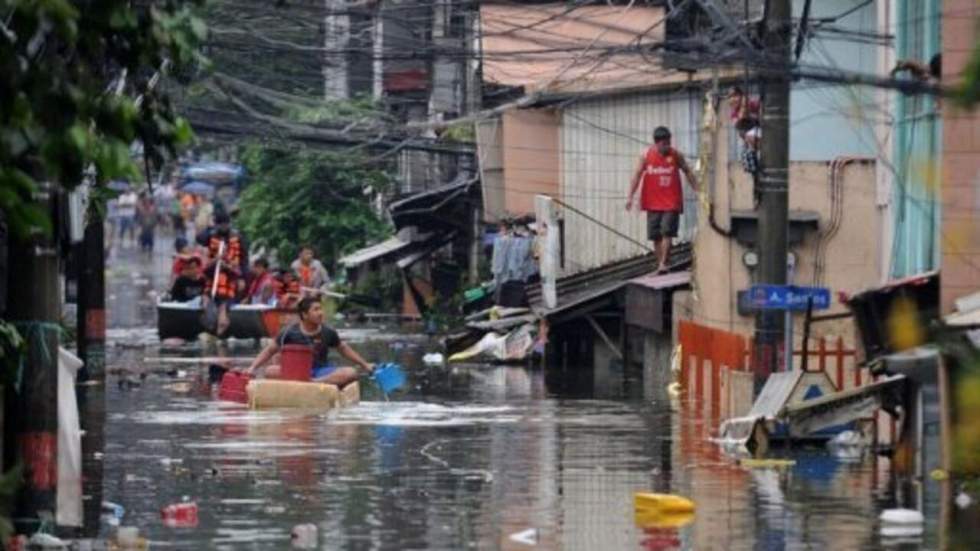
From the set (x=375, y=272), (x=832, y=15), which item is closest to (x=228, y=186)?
(x=375, y=272)

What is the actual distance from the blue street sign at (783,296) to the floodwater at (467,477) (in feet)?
4.22

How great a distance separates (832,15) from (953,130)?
381 inches

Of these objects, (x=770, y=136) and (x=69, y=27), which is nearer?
(x=69, y=27)

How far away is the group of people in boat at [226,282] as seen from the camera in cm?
3991

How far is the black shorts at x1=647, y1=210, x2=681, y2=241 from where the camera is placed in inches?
1248

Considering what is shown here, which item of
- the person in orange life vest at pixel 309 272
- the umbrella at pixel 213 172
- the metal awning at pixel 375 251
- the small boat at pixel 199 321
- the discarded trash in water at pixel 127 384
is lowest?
the discarded trash in water at pixel 127 384

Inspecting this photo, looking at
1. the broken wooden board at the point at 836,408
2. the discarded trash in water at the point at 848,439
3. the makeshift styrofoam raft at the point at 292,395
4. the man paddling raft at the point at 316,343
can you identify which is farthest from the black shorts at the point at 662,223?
the broken wooden board at the point at 836,408

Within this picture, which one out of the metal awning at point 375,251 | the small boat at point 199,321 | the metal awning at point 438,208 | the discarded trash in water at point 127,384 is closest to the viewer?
the discarded trash in water at point 127,384

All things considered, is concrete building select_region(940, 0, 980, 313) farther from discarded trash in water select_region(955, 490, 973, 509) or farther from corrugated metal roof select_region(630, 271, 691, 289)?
corrugated metal roof select_region(630, 271, 691, 289)

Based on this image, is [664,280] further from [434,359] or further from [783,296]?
[783,296]

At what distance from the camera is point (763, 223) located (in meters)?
22.5

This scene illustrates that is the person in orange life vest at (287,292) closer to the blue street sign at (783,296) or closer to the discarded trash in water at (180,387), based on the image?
the discarded trash in water at (180,387)

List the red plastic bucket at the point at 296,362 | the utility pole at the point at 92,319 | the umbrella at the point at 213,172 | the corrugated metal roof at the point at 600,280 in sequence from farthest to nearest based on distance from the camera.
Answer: the umbrella at the point at 213,172 < the corrugated metal roof at the point at 600,280 < the utility pole at the point at 92,319 < the red plastic bucket at the point at 296,362

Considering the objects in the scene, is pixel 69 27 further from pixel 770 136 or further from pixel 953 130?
pixel 770 136
